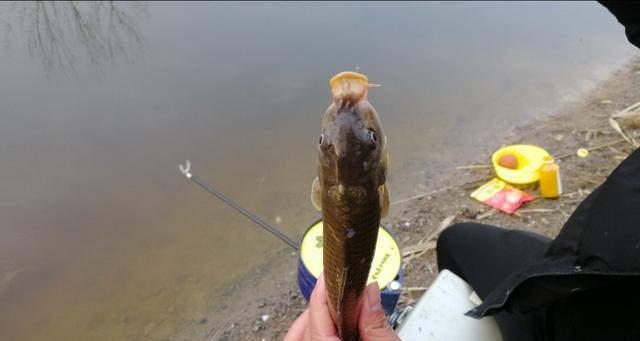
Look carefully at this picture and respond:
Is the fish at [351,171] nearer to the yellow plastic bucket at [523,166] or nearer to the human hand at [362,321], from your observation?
the human hand at [362,321]

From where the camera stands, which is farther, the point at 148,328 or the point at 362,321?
the point at 148,328

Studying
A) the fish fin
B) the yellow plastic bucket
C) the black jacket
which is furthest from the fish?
the yellow plastic bucket

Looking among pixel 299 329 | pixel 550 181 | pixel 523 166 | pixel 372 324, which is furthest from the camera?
pixel 523 166

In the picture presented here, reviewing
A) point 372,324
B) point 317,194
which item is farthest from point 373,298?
point 317,194

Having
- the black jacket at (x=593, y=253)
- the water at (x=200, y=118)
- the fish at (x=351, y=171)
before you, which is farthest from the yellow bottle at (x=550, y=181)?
the fish at (x=351, y=171)

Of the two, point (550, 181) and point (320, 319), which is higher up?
point (320, 319)

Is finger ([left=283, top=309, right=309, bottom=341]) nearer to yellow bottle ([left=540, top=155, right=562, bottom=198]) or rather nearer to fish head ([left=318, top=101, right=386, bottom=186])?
fish head ([left=318, top=101, right=386, bottom=186])

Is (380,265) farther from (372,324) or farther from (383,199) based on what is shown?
(383,199)
